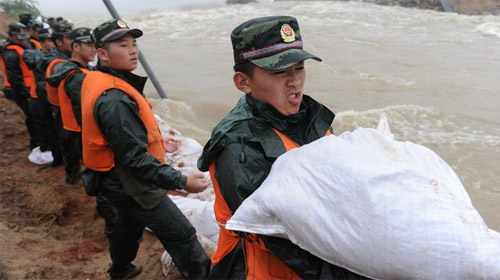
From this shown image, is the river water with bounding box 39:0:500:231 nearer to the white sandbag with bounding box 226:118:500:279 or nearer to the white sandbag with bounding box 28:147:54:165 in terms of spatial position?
the white sandbag with bounding box 28:147:54:165

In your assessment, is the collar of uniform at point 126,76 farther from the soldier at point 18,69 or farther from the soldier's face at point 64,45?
the soldier at point 18,69

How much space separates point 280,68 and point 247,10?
77.6 feet

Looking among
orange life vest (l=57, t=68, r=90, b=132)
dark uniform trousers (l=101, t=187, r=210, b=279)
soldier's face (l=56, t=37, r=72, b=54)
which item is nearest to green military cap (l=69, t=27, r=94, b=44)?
orange life vest (l=57, t=68, r=90, b=132)

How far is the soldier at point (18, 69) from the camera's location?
521cm

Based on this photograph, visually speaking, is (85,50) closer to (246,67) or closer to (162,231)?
(162,231)

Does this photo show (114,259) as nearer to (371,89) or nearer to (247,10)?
(371,89)

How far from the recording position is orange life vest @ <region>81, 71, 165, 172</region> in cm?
224

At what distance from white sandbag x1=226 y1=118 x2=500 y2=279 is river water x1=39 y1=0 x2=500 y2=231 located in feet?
11.1

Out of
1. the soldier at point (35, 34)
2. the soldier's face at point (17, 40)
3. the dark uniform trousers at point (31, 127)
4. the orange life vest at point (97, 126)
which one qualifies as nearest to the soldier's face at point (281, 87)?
the orange life vest at point (97, 126)

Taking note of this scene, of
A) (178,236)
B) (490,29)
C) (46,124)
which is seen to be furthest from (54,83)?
(490,29)

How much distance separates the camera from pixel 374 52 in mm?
11742

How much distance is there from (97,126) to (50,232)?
5.99 ft

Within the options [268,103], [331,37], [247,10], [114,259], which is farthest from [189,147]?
[247,10]

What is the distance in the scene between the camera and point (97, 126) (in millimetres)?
2262
